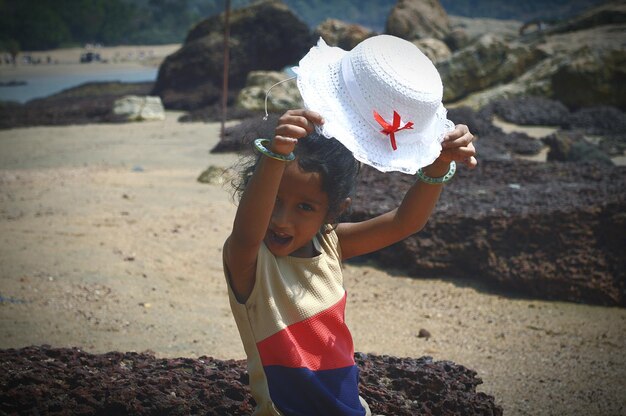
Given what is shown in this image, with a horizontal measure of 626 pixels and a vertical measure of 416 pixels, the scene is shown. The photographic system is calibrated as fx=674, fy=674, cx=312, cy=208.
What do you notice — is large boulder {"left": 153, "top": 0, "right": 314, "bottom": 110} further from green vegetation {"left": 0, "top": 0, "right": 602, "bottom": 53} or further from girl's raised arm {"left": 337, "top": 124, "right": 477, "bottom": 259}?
girl's raised arm {"left": 337, "top": 124, "right": 477, "bottom": 259}

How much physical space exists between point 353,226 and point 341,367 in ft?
1.67

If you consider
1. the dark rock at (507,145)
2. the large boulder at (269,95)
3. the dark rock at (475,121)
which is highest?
the dark rock at (507,145)

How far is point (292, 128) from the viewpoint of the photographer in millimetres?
1724

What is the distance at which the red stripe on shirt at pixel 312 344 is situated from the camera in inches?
78.9

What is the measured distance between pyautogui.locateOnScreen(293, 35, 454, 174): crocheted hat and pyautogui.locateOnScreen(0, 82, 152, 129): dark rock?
12.4 meters

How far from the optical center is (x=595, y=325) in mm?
3982

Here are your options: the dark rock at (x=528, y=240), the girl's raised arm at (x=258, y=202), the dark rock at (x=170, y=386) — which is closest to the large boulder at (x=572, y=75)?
the dark rock at (x=528, y=240)

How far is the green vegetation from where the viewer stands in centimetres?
4441

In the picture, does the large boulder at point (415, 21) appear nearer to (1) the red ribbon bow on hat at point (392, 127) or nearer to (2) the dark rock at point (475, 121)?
(2) the dark rock at point (475, 121)

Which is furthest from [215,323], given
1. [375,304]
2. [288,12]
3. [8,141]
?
[288,12]

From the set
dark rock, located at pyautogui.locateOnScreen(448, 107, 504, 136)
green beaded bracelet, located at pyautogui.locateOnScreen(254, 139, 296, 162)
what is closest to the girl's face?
green beaded bracelet, located at pyautogui.locateOnScreen(254, 139, 296, 162)

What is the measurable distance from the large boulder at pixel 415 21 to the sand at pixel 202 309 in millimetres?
13876

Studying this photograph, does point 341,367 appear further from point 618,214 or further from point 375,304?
point 618,214

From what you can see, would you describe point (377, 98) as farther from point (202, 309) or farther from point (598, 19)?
point (598, 19)
